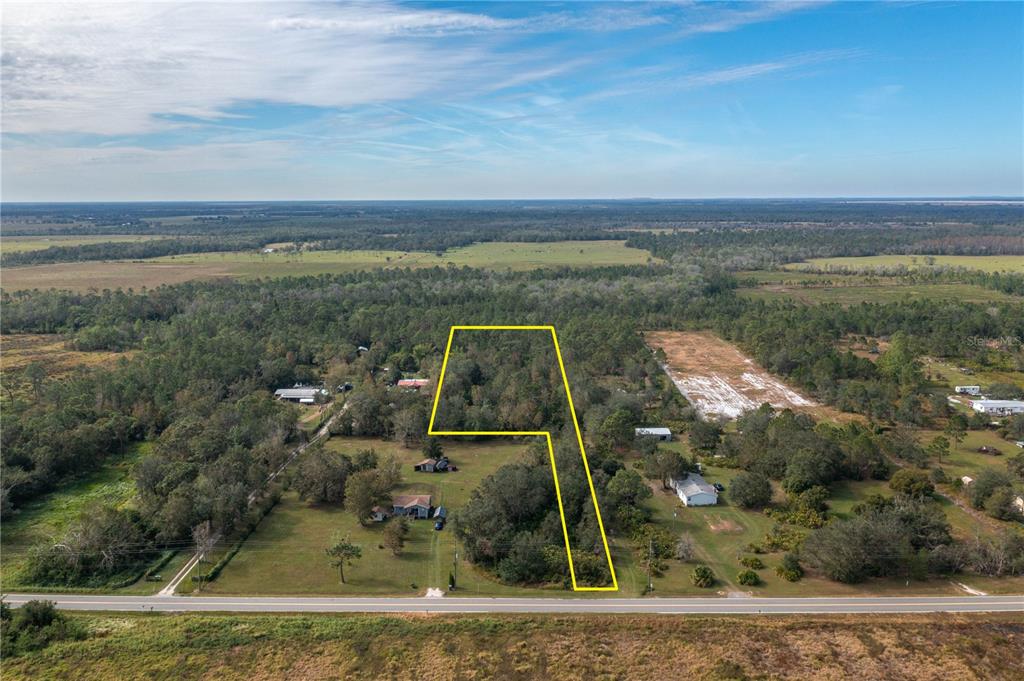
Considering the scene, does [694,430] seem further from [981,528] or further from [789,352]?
[789,352]

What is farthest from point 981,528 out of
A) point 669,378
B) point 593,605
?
point 669,378

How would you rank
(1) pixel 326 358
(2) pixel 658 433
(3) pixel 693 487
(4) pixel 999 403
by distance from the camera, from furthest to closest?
(1) pixel 326 358, (4) pixel 999 403, (2) pixel 658 433, (3) pixel 693 487

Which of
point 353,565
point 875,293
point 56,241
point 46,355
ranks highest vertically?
point 56,241

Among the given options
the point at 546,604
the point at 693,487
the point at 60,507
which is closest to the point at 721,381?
the point at 693,487

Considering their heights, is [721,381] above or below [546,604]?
above

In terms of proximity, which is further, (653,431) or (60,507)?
(653,431)

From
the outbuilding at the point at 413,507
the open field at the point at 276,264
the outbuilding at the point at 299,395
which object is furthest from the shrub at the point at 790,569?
the open field at the point at 276,264

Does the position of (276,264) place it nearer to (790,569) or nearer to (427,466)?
(427,466)
